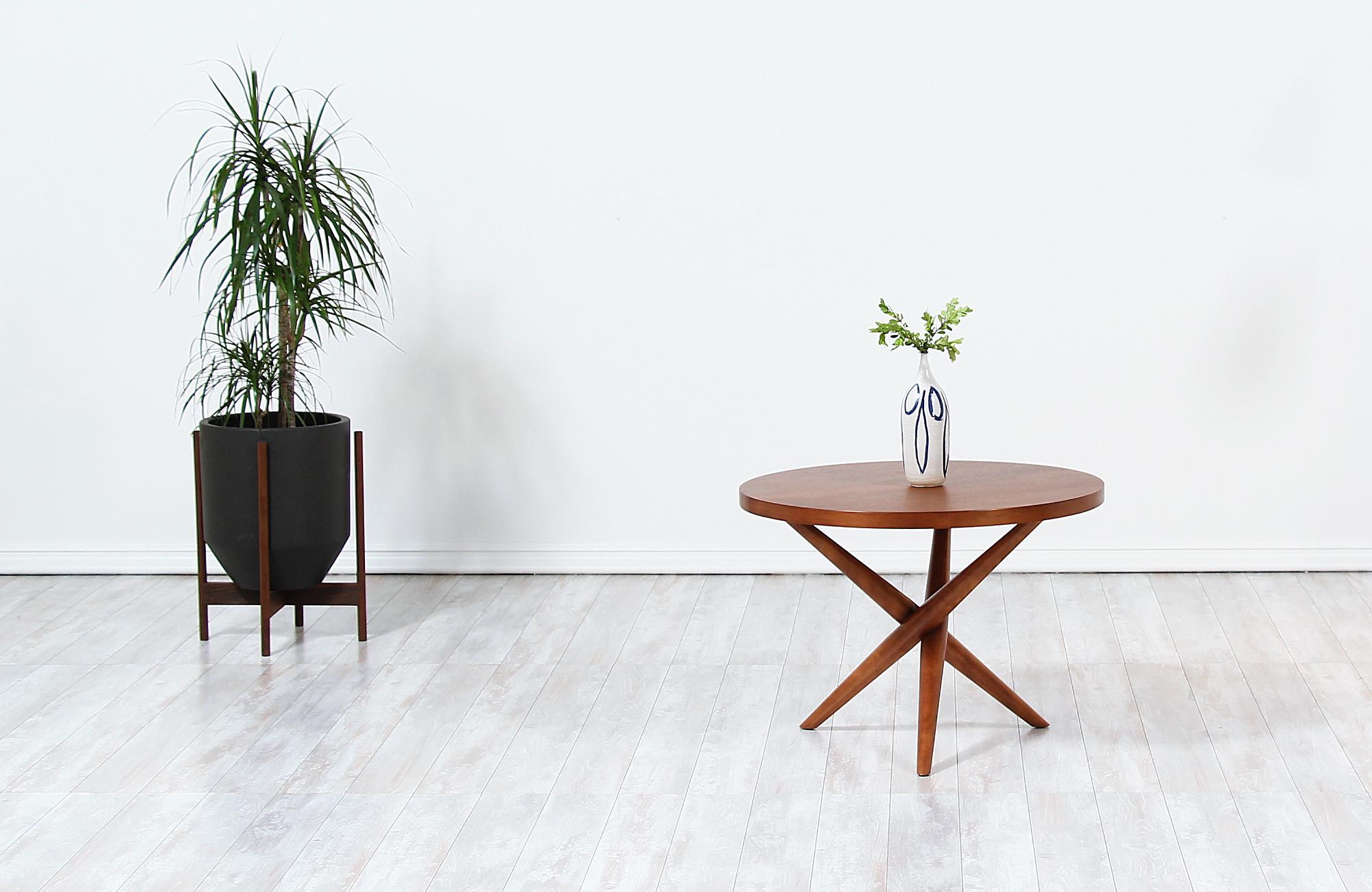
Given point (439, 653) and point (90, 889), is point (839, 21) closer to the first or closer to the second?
point (439, 653)

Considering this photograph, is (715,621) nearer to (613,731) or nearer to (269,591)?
(613,731)

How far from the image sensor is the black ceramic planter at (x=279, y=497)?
375 centimetres

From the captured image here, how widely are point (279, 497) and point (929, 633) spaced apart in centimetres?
191

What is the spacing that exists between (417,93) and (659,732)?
8.17ft

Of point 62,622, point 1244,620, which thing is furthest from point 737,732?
point 62,622

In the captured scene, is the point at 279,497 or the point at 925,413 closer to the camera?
the point at 925,413

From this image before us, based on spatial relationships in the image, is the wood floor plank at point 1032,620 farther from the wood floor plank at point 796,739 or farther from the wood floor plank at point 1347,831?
the wood floor plank at point 1347,831

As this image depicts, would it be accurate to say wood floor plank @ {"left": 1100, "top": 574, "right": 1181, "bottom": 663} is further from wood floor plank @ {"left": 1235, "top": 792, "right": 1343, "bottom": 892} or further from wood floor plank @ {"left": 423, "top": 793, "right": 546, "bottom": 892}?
wood floor plank @ {"left": 423, "top": 793, "right": 546, "bottom": 892}

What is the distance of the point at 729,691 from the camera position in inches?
134

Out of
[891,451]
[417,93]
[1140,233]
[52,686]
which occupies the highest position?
[417,93]

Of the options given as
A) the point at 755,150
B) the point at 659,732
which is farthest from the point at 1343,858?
the point at 755,150

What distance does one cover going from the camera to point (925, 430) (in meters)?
2.94

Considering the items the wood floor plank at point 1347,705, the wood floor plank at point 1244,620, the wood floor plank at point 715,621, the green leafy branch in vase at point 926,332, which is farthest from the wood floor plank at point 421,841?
the wood floor plank at point 1244,620

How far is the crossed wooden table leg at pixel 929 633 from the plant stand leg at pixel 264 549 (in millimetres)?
1625
